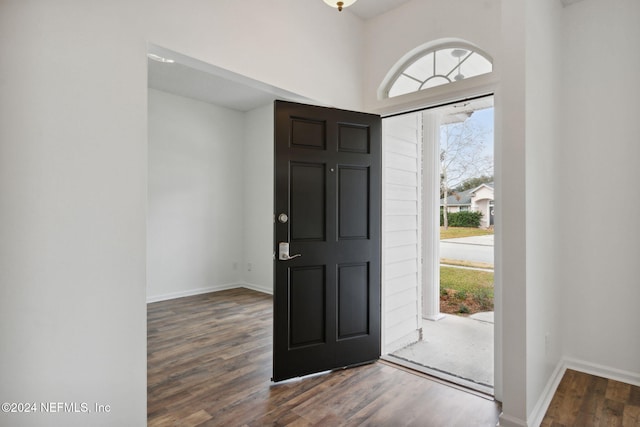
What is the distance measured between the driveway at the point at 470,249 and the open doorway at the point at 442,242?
0.01m

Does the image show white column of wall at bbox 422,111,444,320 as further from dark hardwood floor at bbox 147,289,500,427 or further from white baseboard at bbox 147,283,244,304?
white baseboard at bbox 147,283,244,304

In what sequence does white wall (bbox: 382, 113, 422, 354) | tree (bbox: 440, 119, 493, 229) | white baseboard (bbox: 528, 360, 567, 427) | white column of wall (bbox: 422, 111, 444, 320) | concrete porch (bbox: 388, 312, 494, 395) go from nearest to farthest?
white baseboard (bbox: 528, 360, 567, 427)
concrete porch (bbox: 388, 312, 494, 395)
white wall (bbox: 382, 113, 422, 354)
white column of wall (bbox: 422, 111, 444, 320)
tree (bbox: 440, 119, 493, 229)

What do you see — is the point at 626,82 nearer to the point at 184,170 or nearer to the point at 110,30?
the point at 110,30

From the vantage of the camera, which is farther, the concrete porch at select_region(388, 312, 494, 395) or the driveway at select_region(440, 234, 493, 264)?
the driveway at select_region(440, 234, 493, 264)

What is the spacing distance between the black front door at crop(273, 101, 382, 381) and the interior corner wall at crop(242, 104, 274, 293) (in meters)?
2.76

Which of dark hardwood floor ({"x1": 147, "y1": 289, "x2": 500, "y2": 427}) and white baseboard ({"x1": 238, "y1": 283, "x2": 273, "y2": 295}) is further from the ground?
white baseboard ({"x1": 238, "y1": 283, "x2": 273, "y2": 295})

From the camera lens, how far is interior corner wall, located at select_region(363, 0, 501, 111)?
8.17 ft

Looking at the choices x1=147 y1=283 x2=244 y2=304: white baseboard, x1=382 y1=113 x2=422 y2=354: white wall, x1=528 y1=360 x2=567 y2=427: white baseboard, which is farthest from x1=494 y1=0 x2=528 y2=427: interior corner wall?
x1=147 y1=283 x2=244 y2=304: white baseboard

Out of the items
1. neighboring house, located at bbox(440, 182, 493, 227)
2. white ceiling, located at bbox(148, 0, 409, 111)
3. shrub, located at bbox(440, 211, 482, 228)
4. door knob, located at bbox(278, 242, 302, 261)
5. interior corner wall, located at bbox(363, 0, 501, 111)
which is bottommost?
door knob, located at bbox(278, 242, 302, 261)

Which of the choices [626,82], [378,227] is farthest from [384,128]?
[626,82]

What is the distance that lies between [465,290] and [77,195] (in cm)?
478

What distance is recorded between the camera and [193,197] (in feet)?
18.0

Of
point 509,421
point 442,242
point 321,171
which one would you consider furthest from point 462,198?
point 509,421

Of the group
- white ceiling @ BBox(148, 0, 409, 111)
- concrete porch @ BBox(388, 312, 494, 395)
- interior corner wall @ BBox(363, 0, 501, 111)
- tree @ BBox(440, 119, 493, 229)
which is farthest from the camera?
tree @ BBox(440, 119, 493, 229)
